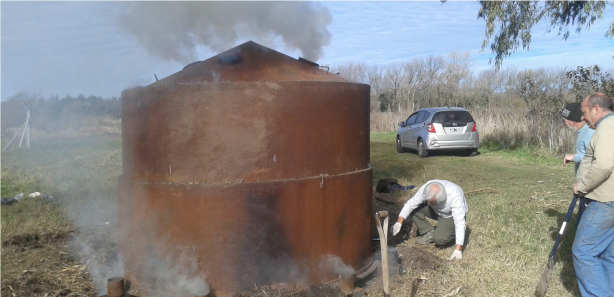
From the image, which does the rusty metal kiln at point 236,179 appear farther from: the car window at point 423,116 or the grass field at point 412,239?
the car window at point 423,116

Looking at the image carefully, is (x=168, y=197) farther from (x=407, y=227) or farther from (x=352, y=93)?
(x=407, y=227)

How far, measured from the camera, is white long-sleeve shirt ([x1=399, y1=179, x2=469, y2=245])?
15.7 feet

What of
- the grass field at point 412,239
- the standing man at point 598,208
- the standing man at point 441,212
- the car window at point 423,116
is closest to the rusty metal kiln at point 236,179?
the grass field at point 412,239

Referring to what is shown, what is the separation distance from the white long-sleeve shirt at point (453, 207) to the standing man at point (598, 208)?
4.77ft

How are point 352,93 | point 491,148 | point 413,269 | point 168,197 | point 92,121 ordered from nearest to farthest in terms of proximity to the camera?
point 168,197
point 352,93
point 413,269
point 92,121
point 491,148

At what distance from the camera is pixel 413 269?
4.32 meters

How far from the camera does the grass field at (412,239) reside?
13.1 ft

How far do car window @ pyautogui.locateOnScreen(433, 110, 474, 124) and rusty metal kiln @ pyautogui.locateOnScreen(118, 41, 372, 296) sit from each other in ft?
31.6

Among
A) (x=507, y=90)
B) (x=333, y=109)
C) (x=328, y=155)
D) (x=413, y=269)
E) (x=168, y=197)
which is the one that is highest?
(x=507, y=90)

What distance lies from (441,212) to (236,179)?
9.10 feet

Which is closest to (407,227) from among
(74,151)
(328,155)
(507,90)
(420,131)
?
(328,155)

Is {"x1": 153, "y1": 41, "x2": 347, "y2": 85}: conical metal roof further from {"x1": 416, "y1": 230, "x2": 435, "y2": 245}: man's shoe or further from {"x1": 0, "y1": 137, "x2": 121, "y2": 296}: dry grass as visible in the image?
{"x1": 416, "y1": 230, "x2": 435, "y2": 245}: man's shoe

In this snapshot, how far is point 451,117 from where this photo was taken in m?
12.8

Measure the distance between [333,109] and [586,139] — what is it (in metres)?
2.69
